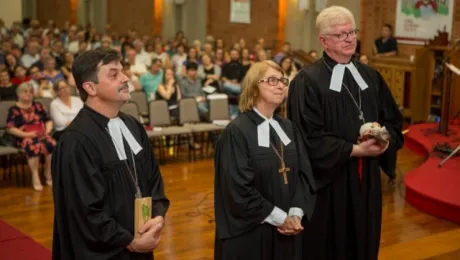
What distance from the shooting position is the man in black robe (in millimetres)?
3035

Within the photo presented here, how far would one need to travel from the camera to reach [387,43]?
13547 millimetres

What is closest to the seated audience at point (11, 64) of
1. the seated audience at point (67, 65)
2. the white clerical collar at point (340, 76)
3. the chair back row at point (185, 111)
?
the seated audience at point (67, 65)

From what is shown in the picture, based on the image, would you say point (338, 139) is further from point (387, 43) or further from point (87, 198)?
point (387, 43)

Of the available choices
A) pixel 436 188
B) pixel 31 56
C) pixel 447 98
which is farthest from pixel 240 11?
pixel 436 188

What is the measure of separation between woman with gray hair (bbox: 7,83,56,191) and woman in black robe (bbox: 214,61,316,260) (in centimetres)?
514

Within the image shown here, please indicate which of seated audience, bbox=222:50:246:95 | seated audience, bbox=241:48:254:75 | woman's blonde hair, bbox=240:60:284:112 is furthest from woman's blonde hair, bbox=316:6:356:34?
seated audience, bbox=241:48:254:75

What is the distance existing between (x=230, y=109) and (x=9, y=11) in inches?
411

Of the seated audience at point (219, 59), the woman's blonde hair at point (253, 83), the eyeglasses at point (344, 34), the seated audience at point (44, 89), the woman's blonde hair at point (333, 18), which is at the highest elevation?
the woman's blonde hair at point (333, 18)

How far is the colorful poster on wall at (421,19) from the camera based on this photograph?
12.7 m

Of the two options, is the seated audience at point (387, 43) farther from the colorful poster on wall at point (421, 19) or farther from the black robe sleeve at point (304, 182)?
the black robe sleeve at point (304, 182)

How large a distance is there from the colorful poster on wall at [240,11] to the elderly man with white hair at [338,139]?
575 inches

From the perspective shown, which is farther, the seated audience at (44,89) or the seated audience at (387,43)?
the seated audience at (387,43)

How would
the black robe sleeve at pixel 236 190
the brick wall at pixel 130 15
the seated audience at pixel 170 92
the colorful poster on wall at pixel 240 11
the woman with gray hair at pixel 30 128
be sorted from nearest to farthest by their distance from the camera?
1. the black robe sleeve at pixel 236 190
2. the woman with gray hair at pixel 30 128
3. the seated audience at pixel 170 92
4. the colorful poster on wall at pixel 240 11
5. the brick wall at pixel 130 15

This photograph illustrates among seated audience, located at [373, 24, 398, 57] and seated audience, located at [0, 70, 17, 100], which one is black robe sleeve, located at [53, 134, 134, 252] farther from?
seated audience, located at [373, 24, 398, 57]
